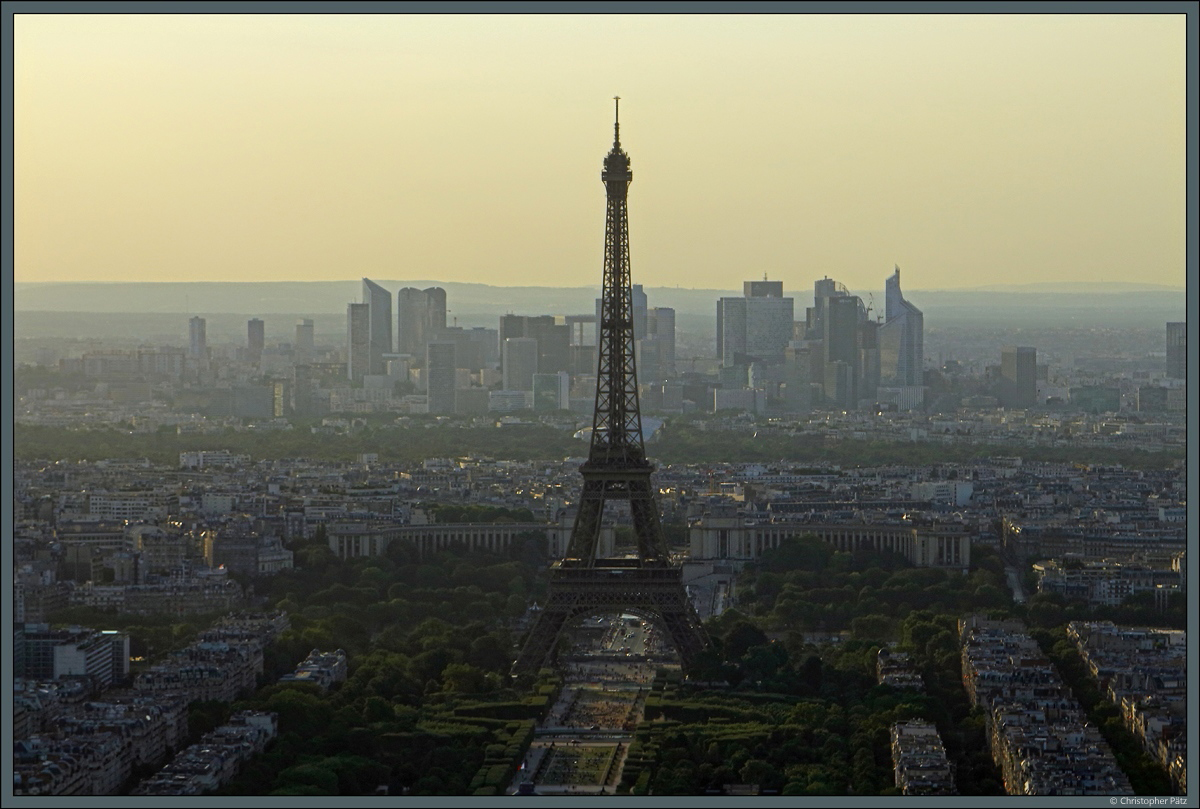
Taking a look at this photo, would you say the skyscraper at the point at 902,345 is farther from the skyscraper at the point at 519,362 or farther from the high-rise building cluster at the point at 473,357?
the skyscraper at the point at 519,362

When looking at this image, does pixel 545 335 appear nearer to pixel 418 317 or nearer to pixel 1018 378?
pixel 418 317

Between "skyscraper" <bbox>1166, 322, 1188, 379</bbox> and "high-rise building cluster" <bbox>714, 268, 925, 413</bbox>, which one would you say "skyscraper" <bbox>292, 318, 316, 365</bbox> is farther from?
"skyscraper" <bbox>1166, 322, 1188, 379</bbox>

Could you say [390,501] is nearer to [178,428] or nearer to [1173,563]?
[1173,563]

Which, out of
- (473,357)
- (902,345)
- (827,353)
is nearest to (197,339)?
(473,357)

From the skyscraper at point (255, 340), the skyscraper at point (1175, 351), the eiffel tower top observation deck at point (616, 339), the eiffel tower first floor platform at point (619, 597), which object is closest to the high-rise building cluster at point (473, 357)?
the skyscraper at point (255, 340)

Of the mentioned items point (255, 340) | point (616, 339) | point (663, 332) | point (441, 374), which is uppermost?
point (616, 339)

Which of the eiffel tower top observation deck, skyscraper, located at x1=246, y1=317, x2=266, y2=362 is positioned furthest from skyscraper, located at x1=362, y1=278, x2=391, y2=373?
the eiffel tower top observation deck
